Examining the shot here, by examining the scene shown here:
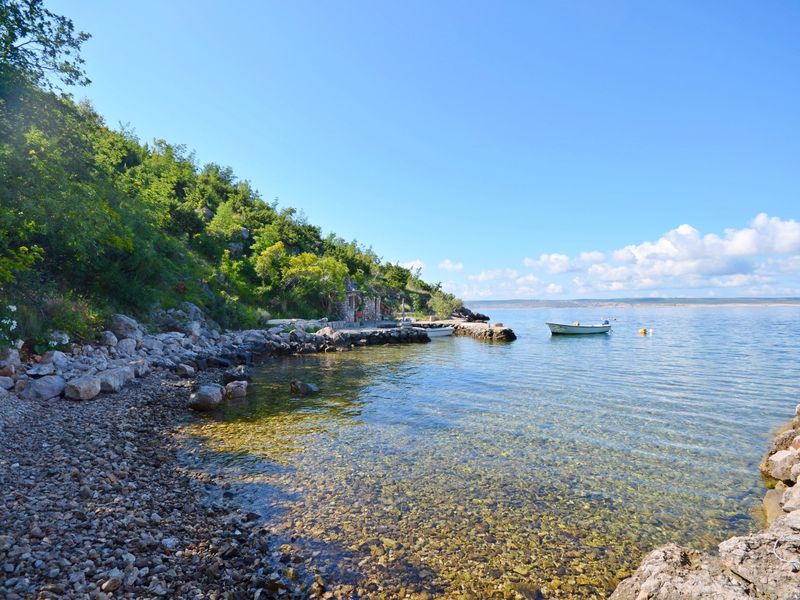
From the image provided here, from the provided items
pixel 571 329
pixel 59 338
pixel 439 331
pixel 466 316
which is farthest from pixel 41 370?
pixel 466 316

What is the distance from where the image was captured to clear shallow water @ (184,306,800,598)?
17.5 feet

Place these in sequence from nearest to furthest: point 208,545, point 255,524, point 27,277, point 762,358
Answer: point 208,545, point 255,524, point 27,277, point 762,358

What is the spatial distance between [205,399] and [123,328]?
30.8 feet

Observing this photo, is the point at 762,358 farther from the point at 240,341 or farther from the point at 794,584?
the point at 240,341

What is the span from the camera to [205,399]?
1253 centimetres

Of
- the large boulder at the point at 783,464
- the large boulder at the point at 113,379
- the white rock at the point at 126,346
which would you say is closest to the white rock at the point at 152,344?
the white rock at the point at 126,346

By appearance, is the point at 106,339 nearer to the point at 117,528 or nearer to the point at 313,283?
the point at 117,528

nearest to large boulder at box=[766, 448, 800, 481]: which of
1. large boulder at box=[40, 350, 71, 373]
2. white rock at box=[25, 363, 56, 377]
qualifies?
white rock at box=[25, 363, 56, 377]

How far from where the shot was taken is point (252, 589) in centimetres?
444

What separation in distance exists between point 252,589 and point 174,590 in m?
0.77

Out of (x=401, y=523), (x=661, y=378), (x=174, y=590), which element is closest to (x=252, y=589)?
(x=174, y=590)

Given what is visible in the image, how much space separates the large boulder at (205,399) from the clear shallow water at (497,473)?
22.3 inches

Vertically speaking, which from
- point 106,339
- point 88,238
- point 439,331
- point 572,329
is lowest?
point 572,329

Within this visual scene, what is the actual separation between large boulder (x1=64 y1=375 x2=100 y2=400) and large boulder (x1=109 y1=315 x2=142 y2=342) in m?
7.49
